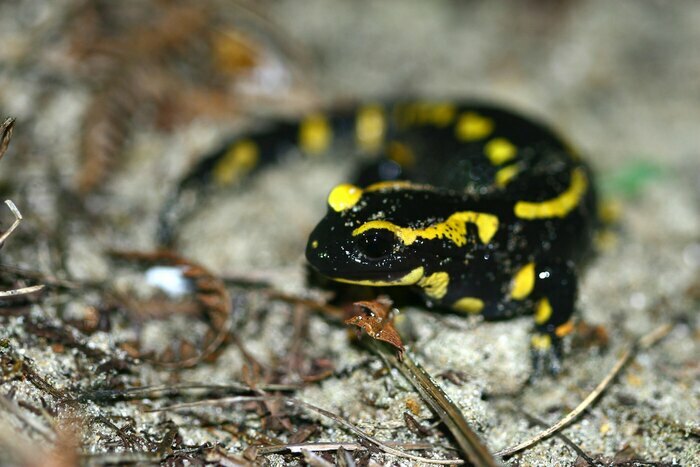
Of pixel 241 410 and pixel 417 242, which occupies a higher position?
pixel 417 242

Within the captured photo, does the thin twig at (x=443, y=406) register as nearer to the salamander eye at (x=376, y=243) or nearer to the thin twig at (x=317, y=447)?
the thin twig at (x=317, y=447)

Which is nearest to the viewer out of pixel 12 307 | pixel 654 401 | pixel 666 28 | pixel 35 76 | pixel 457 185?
pixel 12 307

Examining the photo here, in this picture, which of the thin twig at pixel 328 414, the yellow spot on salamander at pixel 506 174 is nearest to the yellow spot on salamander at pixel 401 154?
the yellow spot on salamander at pixel 506 174

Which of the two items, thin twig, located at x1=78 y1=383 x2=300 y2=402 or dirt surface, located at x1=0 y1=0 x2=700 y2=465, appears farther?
dirt surface, located at x1=0 y1=0 x2=700 y2=465

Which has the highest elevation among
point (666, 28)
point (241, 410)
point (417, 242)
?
point (666, 28)

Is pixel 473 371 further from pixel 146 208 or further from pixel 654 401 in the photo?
pixel 146 208

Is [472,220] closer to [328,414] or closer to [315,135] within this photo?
[328,414]

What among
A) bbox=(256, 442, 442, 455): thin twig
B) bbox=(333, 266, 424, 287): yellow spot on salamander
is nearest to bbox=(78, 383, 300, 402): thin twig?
bbox=(256, 442, 442, 455): thin twig

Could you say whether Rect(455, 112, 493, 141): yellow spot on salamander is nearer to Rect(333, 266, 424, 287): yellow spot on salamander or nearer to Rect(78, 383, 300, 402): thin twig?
Rect(333, 266, 424, 287): yellow spot on salamander

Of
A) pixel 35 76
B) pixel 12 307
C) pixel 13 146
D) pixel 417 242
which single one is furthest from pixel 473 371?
pixel 35 76
